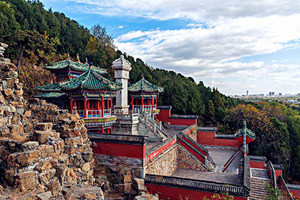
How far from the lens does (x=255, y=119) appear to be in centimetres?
2969

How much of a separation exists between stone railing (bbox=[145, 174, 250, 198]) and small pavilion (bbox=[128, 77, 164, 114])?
12.0 m

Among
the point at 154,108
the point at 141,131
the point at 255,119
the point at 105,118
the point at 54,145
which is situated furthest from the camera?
the point at 255,119

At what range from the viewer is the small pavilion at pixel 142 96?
75.0 feet

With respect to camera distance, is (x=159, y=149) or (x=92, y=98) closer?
(x=159, y=149)

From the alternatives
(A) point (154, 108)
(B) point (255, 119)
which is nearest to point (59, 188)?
(A) point (154, 108)

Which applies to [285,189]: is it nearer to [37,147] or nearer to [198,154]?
[198,154]

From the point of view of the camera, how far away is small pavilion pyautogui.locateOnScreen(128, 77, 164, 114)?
22.9m

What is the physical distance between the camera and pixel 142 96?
22984 millimetres

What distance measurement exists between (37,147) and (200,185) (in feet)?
26.7

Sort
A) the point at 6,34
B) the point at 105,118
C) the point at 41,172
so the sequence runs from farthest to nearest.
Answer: the point at 6,34
the point at 105,118
the point at 41,172

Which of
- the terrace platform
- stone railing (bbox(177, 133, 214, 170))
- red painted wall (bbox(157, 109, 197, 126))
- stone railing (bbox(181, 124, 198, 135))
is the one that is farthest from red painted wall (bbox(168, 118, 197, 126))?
the terrace platform

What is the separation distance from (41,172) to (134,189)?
5.40 meters

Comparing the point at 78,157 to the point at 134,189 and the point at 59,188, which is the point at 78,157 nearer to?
the point at 59,188

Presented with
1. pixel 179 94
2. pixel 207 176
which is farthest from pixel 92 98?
pixel 179 94
